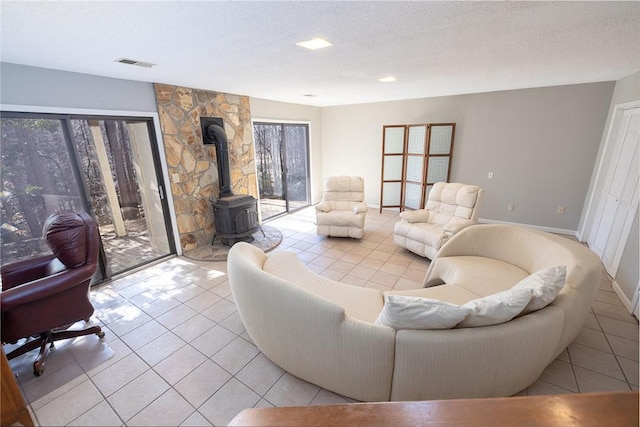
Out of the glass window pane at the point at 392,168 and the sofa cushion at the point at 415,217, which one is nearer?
the sofa cushion at the point at 415,217

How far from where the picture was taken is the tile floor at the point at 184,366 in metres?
1.70

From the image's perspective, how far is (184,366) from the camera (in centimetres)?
200

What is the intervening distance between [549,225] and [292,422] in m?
5.59

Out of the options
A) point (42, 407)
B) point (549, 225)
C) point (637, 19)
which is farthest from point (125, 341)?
point (549, 225)

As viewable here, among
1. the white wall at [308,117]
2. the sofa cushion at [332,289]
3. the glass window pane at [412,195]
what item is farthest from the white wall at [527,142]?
the sofa cushion at [332,289]

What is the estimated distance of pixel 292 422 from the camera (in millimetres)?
623

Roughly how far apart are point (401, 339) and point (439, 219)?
290 cm

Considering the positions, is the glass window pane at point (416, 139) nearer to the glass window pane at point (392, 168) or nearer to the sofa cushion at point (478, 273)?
the glass window pane at point (392, 168)

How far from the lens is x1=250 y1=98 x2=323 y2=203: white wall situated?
4.90m

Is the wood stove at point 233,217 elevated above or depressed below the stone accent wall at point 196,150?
below

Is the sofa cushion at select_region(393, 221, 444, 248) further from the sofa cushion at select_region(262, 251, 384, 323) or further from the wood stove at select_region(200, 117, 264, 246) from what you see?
the wood stove at select_region(200, 117, 264, 246)

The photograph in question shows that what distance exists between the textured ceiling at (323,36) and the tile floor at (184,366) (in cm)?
231

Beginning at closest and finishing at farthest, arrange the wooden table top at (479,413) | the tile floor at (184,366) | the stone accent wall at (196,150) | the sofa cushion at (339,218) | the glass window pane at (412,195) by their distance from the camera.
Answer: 1. the wooden table top at (479,413)
2. the tile floor at (184,366)
3. the stone accent wall at (196,150)
4. the sofa cushion at (339,218)
5. the glass window pane at (412,195)

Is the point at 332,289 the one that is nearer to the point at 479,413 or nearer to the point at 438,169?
the point at 479,413
